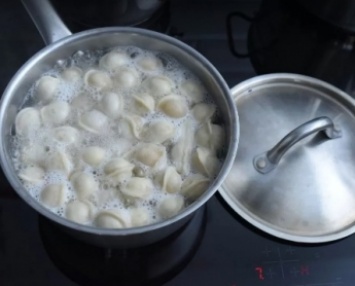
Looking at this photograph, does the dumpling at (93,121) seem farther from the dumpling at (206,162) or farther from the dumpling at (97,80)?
the dumpling at (206,162)

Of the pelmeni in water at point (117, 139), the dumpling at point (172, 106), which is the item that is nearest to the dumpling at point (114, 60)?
the pelmeni in water at point (117, 139)

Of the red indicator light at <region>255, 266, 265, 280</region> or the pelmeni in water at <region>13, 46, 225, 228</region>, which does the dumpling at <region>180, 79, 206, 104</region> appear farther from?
the red indicator light at <region>255, 266, 265, 280</region>

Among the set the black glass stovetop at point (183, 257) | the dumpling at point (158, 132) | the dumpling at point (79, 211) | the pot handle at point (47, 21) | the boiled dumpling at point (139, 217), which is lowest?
the black glass stovetop at point (183, 257)

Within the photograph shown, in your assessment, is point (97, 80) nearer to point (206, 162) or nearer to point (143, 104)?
point (143, 104)

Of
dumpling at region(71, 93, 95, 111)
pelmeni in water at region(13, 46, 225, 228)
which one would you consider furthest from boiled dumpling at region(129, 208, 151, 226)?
dumpling at region(71, 93, 95, 111)

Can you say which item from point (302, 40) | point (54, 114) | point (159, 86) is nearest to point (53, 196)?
point (54, 114)

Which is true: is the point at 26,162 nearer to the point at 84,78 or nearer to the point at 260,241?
the point at 84,78

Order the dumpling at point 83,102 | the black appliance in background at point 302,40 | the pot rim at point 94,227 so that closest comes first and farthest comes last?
the pot rim at point 94,227, the dumpling at point 83,102, the black appliance in background at point 302,40
